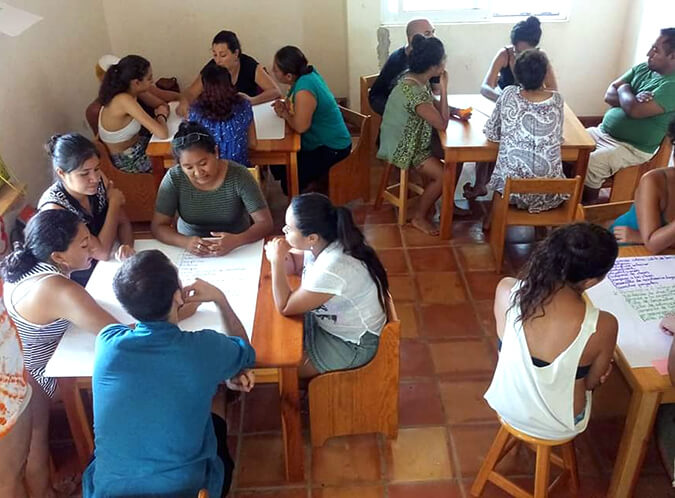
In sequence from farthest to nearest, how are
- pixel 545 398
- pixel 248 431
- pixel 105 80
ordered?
pixel 105 80 < pixel 248 431 < pixel 545 398

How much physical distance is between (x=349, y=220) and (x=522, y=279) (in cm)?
57

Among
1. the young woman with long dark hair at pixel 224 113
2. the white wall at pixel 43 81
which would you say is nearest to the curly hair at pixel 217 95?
the young woman with long dark hair at pixel 224 113

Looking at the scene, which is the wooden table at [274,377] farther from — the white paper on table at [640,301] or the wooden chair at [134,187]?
the wooden chair at [134,187]

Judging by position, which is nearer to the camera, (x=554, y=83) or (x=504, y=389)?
(x=504, y=389)

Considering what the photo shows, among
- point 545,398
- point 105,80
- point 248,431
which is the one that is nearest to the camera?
point 545,398

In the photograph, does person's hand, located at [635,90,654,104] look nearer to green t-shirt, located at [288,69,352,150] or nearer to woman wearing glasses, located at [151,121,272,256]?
green t-shirt, located at [288,69,352,150]

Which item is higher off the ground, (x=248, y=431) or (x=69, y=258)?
(x=69, y=258)

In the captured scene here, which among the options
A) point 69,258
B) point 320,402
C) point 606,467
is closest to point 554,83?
point 606,467

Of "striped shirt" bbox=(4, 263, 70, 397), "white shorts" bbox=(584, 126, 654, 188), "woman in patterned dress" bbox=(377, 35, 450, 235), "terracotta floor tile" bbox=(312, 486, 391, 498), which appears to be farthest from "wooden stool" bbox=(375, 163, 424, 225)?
"striped shirt" bbox=(4, 263, 70, 397)

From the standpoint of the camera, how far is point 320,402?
2283mm

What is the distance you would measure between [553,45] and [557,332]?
3.88 meters

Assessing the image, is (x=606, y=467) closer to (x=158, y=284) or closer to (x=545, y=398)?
(x=545, y=398)

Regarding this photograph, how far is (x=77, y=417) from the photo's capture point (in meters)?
2.09

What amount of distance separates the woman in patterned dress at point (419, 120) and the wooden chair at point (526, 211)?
17.4 inches
